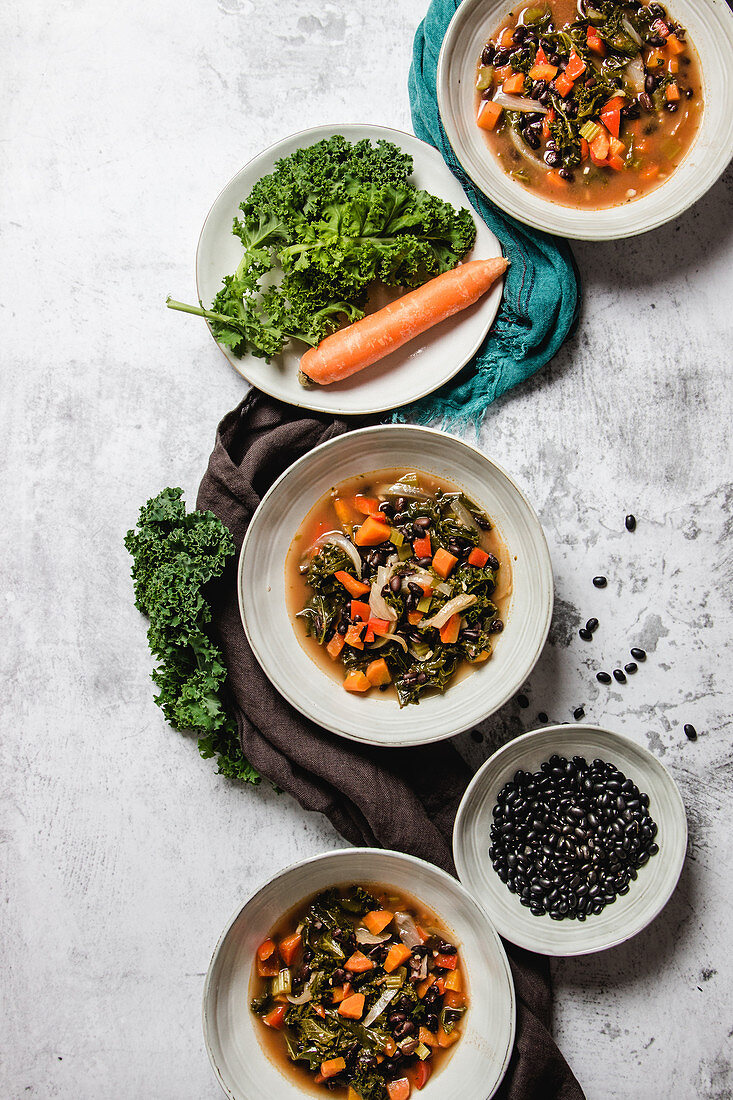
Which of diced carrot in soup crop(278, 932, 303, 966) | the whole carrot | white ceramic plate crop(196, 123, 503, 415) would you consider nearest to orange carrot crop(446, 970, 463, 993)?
diced carrot in soup crop(278, 932, 303, 966)

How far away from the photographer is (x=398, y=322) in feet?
11.0

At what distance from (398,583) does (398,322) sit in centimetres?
115

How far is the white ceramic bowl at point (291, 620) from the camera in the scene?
10.3 ft

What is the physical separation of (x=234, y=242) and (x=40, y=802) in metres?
2.77

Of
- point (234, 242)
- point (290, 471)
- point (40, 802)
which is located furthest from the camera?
point (40, 802)

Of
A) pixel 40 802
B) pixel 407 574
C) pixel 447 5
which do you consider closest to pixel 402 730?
pixel 407 574

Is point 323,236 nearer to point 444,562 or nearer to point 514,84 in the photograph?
point 514,84

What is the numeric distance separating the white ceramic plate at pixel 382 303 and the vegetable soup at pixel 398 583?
405 millimetres

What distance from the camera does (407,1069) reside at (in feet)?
10.5

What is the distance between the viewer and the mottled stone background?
3.53m

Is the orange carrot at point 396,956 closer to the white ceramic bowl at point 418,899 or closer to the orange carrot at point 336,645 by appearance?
the white ceramic bowl at point 418,899

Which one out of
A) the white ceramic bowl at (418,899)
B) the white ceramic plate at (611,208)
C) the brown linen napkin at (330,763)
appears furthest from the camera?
the brown linen napkin at (330,763)

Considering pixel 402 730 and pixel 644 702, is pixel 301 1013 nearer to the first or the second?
pixel 402 730

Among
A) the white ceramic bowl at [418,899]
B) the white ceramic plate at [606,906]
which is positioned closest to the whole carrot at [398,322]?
the white ceramic plate at [606,906]
